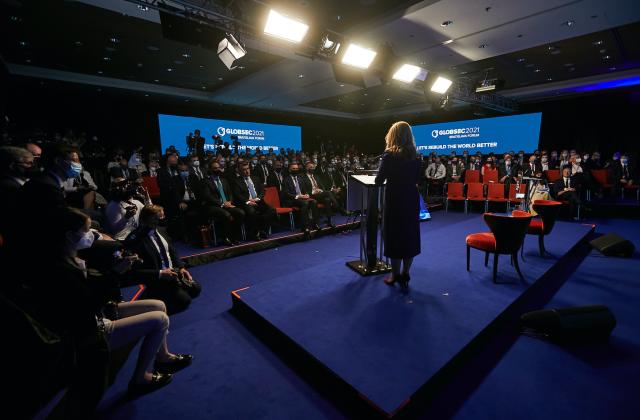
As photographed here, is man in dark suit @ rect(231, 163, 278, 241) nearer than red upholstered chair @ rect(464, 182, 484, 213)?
Yes

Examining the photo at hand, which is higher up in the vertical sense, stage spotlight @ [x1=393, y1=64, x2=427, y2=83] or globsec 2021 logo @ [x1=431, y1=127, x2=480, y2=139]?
stage spotlight @ [x1=393, y1=64, x2=427, y2=83]

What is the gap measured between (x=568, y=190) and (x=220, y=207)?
23.5 ft

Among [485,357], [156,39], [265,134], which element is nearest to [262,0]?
[156,39]

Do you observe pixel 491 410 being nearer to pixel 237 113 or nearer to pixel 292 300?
pixel 292 300

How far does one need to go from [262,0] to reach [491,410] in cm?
518

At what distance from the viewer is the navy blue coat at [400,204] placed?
101 inches

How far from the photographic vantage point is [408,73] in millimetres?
6848

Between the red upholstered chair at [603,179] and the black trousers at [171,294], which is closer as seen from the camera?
the black trousers at [171,294]

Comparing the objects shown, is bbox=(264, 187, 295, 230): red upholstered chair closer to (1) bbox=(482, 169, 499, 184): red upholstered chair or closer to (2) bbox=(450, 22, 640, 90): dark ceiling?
→ (1) bbox=(482, 169, 499, 184): red upholstered chair

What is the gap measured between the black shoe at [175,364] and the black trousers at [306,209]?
3465mm

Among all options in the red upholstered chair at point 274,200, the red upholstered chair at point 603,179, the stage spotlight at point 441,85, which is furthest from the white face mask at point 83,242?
the red upholstered chair at point 603,179

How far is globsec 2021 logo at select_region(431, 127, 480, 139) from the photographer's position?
485 inches

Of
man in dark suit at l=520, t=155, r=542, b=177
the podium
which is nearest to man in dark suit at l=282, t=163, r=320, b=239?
the podium

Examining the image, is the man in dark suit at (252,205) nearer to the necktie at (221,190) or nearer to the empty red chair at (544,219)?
the necktie at (221,190)
